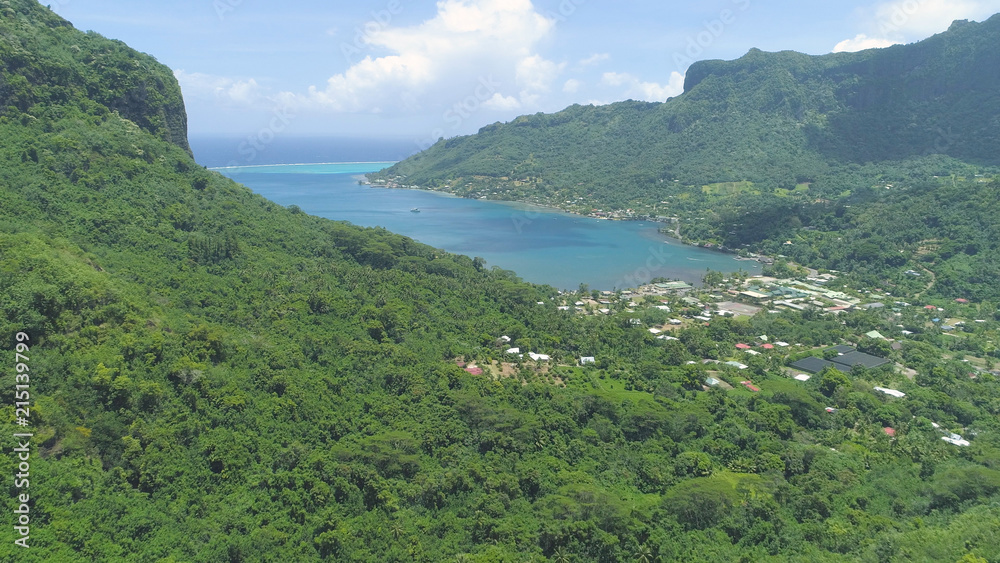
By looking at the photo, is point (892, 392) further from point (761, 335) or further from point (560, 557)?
point (560, 557)

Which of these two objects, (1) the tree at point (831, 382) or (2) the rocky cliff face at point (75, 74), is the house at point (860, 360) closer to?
(1) the tree at point (831, 382)

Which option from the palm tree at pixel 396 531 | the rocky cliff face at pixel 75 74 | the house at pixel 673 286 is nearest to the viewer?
the palm tree at pixel 396 531

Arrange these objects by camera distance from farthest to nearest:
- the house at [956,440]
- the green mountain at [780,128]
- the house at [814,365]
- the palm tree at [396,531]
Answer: the green mountain at [780,128]
the house at [814,365]
the house at [956,440]
the palm tree at [396,531]

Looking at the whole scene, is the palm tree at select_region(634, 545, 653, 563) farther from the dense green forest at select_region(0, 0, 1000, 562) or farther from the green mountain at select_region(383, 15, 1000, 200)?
the green mountain at select_region(383, 15, 1000, 200)

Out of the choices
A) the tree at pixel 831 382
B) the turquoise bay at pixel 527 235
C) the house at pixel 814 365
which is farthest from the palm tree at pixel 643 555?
the turquoise bay at pixel 527 235

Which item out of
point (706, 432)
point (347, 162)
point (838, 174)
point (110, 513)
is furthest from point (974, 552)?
point (347, 162)

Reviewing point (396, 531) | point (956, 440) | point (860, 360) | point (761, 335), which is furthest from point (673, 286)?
point (396, 531)

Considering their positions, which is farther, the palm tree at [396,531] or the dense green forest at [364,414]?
the palm tree at [396,531]
